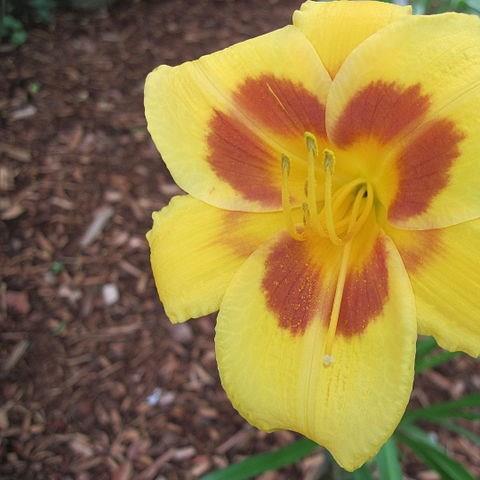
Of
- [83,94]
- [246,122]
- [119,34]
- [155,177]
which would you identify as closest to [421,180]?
[246,122]

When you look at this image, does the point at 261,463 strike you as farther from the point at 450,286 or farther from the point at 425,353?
the point at 450,286

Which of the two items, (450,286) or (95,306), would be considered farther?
(95,306)

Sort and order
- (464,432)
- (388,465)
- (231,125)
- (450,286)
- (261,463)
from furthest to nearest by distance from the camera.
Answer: (464,432)
(261,463)
(388,465)
(231,125)
(450,286)

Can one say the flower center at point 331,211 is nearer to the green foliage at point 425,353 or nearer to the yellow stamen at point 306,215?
the yellow stamen at point 306,215

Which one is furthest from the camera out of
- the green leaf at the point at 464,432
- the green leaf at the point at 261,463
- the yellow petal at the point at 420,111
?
the green leaf at the point at 464,432

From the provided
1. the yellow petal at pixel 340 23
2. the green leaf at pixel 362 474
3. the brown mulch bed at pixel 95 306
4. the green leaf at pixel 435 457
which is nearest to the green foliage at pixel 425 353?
the green leaf at pixel 435 457

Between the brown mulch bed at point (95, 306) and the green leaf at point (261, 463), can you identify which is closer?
the green leaf at point (261, 463)

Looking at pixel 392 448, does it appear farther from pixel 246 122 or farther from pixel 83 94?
pixel 83 94

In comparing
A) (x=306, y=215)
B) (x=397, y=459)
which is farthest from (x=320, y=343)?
(x=397, y=459)

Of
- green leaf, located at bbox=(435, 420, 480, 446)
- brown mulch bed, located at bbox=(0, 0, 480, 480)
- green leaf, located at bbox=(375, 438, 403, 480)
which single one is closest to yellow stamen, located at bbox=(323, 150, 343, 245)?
green leaf, located at bbox=(375, 438, 403, 480)
